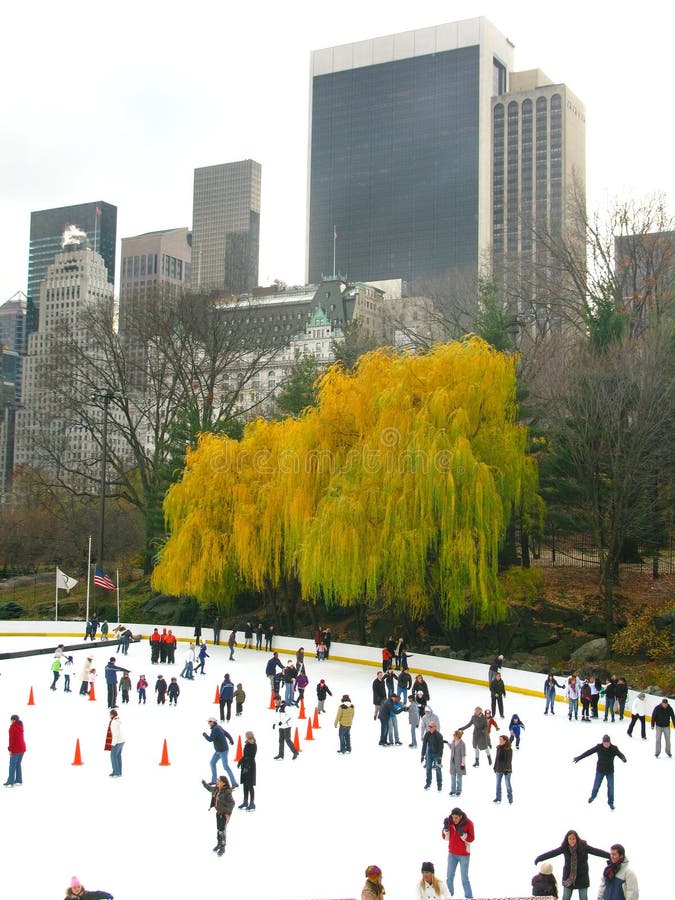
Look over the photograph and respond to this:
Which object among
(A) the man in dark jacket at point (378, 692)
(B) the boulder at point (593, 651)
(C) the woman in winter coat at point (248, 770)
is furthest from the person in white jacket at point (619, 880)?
(B) the boulder at point (593, 651)

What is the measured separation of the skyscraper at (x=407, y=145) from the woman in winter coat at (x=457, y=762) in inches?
6847

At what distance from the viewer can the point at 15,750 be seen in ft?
46.1

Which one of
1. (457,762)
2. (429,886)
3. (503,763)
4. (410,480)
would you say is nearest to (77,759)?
(457,762)

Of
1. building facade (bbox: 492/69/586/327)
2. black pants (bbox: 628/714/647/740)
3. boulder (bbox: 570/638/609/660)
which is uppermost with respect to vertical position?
building facade (bbox: 492/69/586/327)

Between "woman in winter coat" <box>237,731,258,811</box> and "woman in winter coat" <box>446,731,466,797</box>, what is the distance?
307 cm

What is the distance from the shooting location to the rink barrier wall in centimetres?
2391

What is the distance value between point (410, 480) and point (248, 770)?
14.8m

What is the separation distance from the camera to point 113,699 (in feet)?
64.9

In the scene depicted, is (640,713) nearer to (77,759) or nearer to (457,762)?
(457,762)

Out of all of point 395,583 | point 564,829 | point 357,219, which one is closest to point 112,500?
point 395,583

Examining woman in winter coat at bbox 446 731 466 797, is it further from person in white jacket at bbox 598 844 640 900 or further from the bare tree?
the bare tree

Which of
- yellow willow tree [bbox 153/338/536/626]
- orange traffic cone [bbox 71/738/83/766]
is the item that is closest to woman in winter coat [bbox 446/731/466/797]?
orange traffic cone [bbox 71/738/83/766]

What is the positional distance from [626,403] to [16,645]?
76.7 ft

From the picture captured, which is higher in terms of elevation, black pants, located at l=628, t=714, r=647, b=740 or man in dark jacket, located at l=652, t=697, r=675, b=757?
man in dark jacket, located at l=652, t=697, r=675, b=757
